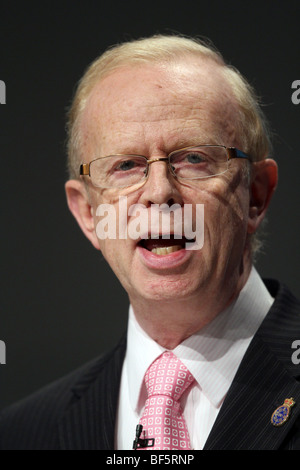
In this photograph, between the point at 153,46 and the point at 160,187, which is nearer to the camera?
the point at 160,187

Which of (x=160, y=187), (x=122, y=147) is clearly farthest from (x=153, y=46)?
(x=160, y=187)

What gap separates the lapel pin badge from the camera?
80.9 inches

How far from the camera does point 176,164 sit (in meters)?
2.21

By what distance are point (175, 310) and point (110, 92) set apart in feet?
2.32

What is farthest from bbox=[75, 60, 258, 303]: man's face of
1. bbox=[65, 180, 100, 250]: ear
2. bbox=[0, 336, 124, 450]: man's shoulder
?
bbox=[0, 336, 124, 450]: man's shoulder

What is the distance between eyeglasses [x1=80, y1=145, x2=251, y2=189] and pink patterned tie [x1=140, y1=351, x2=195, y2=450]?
56cm

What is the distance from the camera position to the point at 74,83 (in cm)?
307

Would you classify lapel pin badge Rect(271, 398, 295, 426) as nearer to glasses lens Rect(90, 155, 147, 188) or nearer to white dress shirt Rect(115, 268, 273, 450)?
white dress shirt Rect(115, 268, 273, 450)

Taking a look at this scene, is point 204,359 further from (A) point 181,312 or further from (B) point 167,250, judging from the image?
(B) point 167,250

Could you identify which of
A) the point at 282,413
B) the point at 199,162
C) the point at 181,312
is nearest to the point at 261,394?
the point at 282,413

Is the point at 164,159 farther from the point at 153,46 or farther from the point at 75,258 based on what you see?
the point at 75,258

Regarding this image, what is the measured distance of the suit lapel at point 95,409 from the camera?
7.82ft

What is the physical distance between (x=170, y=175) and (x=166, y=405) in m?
0.68
